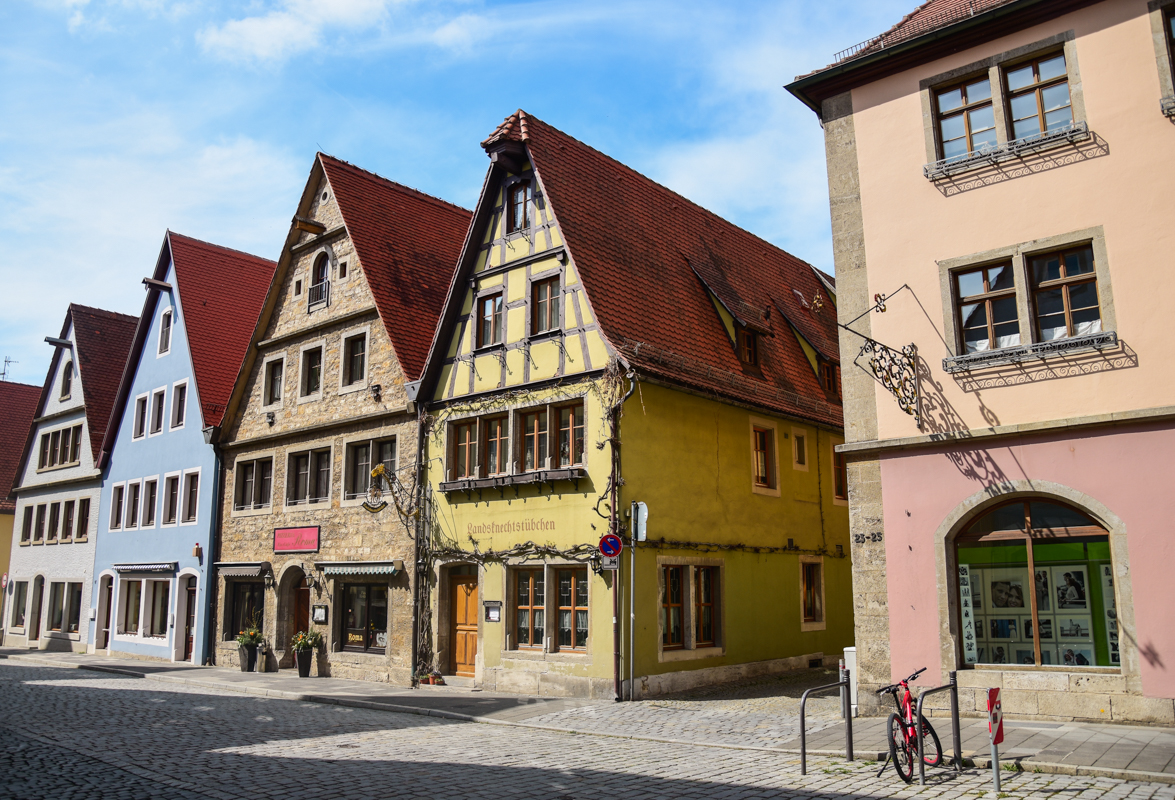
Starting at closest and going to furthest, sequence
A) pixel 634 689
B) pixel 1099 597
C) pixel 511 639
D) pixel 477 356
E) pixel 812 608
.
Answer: pixel 1099 597 < pixel 634 689 < pixel 511 639 < pixel 477 356 < pixel 812 608

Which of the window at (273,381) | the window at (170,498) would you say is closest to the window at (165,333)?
the window at (170,498)

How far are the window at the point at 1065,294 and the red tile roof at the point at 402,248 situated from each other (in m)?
13.1

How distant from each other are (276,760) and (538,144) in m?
13.6

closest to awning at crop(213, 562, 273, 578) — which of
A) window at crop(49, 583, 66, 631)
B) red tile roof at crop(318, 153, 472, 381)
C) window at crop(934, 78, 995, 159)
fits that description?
red tile roof at crop(318, 153, 472, 381)

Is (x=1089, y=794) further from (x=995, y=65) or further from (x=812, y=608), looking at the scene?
(x=812, y=608)

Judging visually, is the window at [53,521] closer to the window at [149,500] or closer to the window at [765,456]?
the window at [149,500]

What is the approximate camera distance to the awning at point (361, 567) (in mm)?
20031

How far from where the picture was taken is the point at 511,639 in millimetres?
17922

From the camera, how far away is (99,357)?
117 ft

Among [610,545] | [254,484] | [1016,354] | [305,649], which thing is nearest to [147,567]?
[254,484]

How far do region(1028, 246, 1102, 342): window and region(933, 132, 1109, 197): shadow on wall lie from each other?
1.20 m

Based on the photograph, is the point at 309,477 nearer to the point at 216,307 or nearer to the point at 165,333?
the point at 216,307

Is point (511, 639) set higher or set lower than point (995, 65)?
lower

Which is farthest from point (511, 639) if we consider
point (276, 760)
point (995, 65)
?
point (995, 65)
